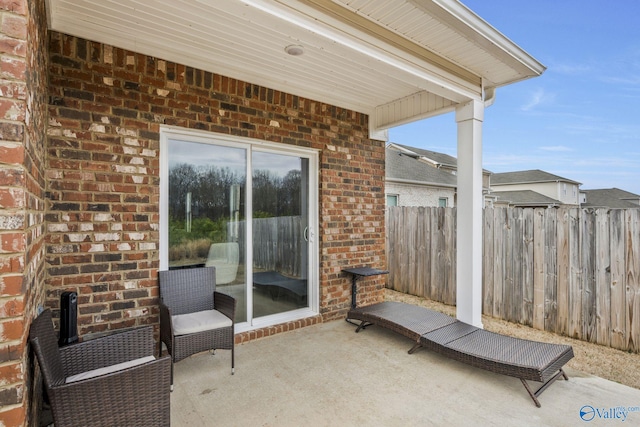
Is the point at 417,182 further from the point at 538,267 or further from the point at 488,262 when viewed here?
the point at 538,267

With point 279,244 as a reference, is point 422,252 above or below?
below

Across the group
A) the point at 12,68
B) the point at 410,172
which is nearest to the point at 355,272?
the point at 12,68

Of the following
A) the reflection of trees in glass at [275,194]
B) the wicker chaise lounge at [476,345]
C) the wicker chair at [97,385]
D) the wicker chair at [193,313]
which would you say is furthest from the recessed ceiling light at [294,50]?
the wicker chaise lounge at [476,345]

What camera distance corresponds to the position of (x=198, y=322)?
117 inches

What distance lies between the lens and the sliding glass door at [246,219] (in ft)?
11.4

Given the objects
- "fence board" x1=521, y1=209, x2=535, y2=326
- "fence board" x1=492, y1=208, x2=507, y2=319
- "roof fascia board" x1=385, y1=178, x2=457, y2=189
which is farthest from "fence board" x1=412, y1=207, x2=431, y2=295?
"roof fascia board" x1=385, y1=178, x2=457, y2=189

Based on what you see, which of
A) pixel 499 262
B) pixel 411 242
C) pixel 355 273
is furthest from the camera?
pixel 411 242

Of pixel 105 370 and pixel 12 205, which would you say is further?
pixel 105 370

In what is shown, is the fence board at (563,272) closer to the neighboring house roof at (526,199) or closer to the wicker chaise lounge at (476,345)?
the wicker chaise lounge at (476,345)

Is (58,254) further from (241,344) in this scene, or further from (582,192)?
(582,192)

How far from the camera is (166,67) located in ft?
10.8

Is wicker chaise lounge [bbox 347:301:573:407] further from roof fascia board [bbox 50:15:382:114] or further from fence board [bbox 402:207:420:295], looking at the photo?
roof fascia board [bbox 50:15:382:114]

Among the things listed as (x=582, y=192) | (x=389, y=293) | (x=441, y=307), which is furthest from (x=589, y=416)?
(x=582, y=192)

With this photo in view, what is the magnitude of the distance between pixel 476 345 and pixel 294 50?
10.9 ft
